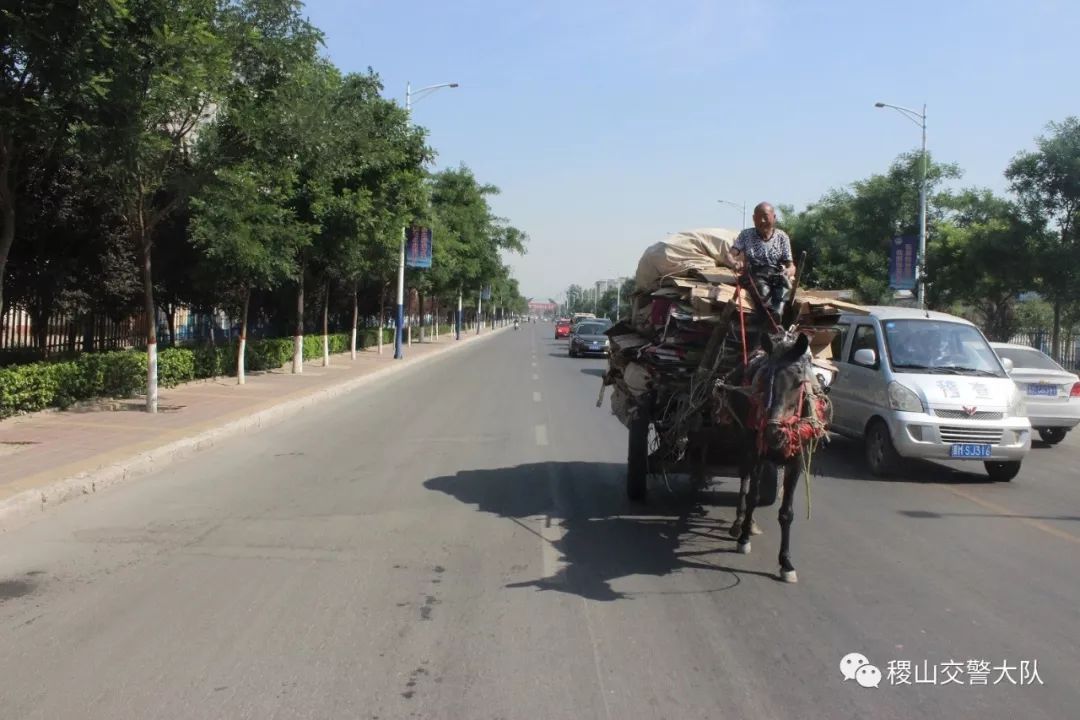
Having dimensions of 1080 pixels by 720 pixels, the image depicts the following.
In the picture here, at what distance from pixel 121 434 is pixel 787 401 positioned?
29.8ft

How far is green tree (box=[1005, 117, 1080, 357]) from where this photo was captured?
22.1 metres

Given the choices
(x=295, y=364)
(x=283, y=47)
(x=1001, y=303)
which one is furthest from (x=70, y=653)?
(x=1001, y=303)

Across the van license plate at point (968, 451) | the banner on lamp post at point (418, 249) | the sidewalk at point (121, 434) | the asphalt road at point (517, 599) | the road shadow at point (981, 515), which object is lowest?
the asphalt road at point (517, 599)

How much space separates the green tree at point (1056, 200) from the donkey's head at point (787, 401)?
65.0ft

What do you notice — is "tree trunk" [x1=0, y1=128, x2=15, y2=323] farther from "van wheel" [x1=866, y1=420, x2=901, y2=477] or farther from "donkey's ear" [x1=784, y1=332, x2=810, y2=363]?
"van wheel" [x1=866, y1=420, x2=901, y2=477]

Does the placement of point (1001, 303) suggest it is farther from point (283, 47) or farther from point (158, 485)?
point (158, 485)

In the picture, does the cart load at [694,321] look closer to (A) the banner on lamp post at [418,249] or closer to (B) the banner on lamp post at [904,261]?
(B) the banner on lamp post at [904,261]

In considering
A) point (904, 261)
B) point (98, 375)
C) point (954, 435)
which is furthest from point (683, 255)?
point (904, 261)

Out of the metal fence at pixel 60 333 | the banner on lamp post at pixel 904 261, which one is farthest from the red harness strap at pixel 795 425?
the banner on lamp post at pixel 904 261

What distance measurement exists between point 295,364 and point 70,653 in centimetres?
1984

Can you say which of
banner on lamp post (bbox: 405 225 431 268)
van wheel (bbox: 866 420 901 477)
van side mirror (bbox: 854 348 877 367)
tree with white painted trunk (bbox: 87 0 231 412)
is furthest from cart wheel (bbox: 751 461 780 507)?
banner on lamp post (bbox: 405 225 431 268)

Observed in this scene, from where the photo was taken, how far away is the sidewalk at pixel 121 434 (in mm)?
8484

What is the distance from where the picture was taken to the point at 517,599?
576cm

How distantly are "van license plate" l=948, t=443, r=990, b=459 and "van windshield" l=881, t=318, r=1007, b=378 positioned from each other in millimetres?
1011
